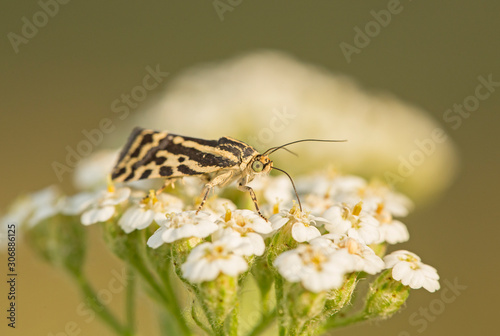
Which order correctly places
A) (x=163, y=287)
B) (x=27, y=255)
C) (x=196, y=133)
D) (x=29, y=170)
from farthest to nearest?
1. (x=29, y=170)
2. (x=27, y=255)
3. (x=196, y=133)
4. (x=163, y=287)

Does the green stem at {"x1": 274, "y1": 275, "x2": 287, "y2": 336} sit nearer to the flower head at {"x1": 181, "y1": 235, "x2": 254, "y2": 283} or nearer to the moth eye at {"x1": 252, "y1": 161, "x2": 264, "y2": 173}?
the flower head at {"x1": 181, "y1": 235, "x2": 254, "y2": 283}

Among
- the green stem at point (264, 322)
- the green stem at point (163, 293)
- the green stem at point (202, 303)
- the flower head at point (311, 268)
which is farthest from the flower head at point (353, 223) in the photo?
the green stem at point (163, 293)

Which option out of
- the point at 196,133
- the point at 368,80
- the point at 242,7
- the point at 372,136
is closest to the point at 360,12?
the point at 368,80

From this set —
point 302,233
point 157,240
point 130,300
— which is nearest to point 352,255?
point 302,233

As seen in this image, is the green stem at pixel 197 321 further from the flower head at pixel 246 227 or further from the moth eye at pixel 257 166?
the moth eye at pixel 257 166

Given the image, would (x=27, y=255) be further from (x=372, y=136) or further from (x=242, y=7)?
(x=242, y=7)
